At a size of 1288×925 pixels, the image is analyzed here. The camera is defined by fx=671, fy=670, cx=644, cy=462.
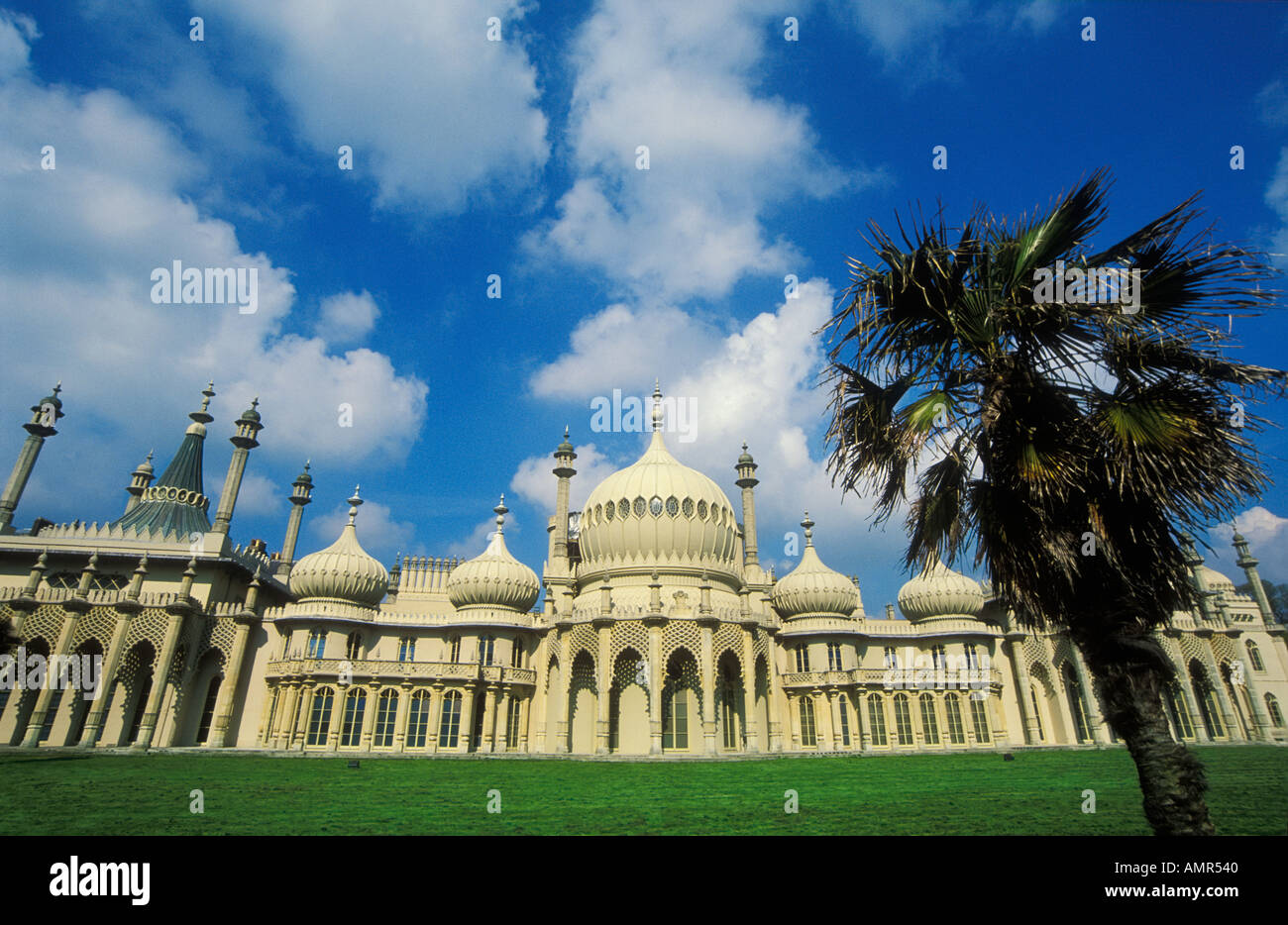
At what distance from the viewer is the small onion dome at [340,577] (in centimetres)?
3456

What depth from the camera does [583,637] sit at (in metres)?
31.7

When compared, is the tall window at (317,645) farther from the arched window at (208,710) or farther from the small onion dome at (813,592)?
the small onion dome at (813,592)

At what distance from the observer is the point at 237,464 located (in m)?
36.9

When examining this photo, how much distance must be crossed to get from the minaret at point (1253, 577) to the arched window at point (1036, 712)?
17.3 meters

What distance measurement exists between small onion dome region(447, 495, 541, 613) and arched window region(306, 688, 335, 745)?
7500 mm

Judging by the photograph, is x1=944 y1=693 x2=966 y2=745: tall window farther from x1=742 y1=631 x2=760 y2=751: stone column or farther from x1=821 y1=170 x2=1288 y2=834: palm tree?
x1=821 y1=170 x2=1288 y2=834: palm tree

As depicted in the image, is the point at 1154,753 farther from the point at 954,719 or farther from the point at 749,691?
the point at 954,719

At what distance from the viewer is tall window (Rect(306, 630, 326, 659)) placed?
109ft

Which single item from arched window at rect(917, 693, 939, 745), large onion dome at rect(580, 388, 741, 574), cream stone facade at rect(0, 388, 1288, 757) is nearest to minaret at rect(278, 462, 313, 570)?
cream stone facade at rect(0, 388, 1288, 757)

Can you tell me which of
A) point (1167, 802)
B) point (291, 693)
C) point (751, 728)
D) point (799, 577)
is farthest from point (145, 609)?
point (1167, 802)

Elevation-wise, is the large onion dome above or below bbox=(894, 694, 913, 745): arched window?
above

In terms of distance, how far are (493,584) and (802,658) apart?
17092 mm

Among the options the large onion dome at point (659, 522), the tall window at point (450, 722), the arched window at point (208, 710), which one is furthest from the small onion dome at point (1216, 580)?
the arched window at point (208, 710)
